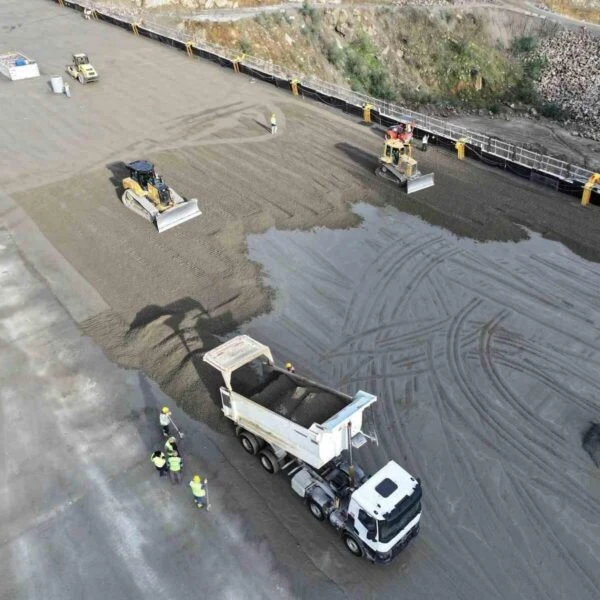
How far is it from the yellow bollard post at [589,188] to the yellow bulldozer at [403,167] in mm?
5583

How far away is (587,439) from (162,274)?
13.2 m

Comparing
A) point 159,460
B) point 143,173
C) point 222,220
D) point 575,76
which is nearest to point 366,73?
point 575,76

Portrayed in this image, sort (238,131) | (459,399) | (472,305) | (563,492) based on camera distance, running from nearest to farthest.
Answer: (563,492), (459,399), (472,305), (238,131)

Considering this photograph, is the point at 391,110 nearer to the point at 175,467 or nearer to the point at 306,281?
the point at 306,281

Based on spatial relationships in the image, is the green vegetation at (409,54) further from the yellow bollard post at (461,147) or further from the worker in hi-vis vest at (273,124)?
the yellow bollard post at (461,147)

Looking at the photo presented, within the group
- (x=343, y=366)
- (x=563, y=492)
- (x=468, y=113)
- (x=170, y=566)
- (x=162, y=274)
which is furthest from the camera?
(x=468, y=113)

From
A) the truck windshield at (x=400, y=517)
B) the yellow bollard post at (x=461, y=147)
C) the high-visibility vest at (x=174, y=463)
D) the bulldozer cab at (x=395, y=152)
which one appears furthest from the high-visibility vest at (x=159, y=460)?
the yellow bollard post at (x=461, y=147)

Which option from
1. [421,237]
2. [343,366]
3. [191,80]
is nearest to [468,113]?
[191,80]

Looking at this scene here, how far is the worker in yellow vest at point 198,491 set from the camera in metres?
11.6

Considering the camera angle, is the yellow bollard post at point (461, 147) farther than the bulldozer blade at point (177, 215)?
Yes

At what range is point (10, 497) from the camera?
41.2 feet

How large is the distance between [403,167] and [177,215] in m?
9.05

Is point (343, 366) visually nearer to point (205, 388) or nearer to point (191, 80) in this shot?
point (205, 388)

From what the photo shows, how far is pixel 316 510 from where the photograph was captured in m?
11.7
